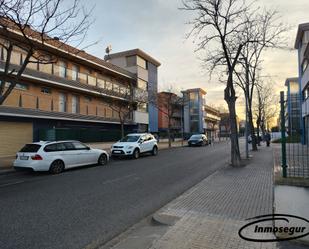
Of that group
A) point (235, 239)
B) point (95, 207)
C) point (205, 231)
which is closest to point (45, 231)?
point (95, 207)

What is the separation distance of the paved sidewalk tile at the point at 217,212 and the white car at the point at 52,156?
7176 mm

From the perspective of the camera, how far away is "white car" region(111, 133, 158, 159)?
19594mm

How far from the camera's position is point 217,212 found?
604 centimetres

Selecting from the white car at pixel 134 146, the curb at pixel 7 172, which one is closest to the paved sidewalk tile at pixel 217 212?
the curb at pixel 7 172

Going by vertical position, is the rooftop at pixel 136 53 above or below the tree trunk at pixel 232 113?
above

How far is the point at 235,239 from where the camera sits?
4.52 metres

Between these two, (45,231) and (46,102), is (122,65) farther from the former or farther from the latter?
(45,231)

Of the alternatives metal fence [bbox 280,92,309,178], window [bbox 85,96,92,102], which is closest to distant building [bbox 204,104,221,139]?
window [bbox 85,96,92,102]

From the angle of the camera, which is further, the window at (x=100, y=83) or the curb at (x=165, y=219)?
the window at (x=100, y=83)

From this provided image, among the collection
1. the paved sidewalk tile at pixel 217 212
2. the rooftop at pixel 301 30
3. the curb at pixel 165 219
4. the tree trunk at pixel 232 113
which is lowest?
the curb at pixel 165 219

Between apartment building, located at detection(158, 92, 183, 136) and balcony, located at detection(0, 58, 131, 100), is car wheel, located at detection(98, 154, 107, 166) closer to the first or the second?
balcony, located at detection(0, 58, 131, 100)

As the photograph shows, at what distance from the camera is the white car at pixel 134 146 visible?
64.3 ft

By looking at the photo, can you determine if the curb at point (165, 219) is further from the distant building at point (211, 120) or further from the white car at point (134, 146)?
the distant building at point (211, 120)

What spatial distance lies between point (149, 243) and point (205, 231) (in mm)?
1014
